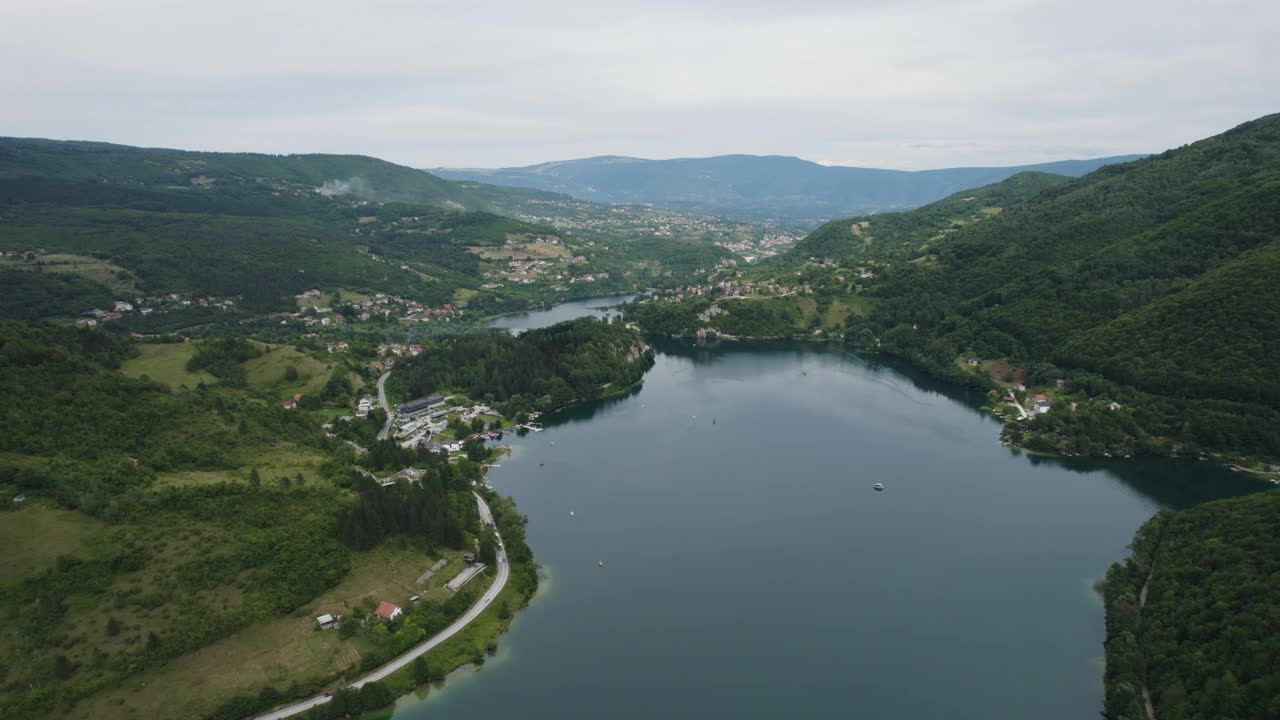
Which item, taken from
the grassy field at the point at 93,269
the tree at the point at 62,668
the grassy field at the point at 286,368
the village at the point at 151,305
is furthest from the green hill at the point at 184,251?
the tree at the point at 62,668

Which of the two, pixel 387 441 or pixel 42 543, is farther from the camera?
pixel 387 441

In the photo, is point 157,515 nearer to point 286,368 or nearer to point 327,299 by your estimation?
point 286,368

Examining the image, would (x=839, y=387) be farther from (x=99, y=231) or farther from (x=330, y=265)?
(x=99, y=231)

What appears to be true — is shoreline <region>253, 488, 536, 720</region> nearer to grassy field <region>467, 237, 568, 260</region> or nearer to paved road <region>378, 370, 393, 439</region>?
paved road <region>378, 370, 393, 439</region>

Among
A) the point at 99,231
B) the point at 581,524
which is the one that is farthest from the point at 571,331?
the point at 99,231

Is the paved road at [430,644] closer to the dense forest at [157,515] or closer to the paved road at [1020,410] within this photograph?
the dense forest at [157,515]

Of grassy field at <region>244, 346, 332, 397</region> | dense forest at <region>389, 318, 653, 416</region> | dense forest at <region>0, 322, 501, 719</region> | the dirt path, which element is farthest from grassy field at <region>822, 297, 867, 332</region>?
grassy field at <region>244, 346, 332, 397</region>
